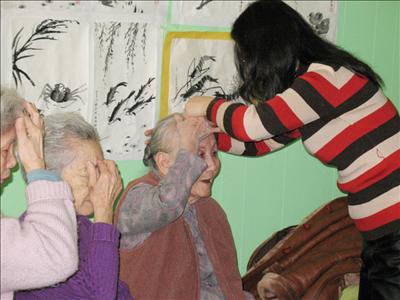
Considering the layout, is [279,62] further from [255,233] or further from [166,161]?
[255,233]

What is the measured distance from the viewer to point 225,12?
2281 millimetres

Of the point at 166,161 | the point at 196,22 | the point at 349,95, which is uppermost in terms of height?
the point at 196,22

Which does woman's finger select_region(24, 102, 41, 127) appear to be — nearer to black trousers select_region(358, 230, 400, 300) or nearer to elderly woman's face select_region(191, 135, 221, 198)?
elderly woman's face select_region(191, 135, 221, 198)

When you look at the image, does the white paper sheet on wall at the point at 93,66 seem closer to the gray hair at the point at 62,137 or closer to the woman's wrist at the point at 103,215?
the gray hair at the point at 62,137

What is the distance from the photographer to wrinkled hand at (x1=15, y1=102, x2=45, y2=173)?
48.1 inches

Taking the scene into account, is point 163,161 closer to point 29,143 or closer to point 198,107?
point 198,107

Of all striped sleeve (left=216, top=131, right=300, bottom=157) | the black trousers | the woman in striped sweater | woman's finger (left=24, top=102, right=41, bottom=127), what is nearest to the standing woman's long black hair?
the woman in striped sweater

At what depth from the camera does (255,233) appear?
252cm

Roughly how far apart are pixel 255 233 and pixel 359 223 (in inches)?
27.6

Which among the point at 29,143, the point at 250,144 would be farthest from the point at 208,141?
the point at 29,143

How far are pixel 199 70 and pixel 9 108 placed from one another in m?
1.12

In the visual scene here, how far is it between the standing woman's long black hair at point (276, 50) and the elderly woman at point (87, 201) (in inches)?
22.5

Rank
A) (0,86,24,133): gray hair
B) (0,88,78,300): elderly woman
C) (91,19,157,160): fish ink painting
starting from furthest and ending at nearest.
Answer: (91,19,157,160): fish ink painting
(0,86,24,133): gray hair
(0,88,78,300): elderly woman

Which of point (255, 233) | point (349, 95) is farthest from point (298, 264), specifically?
point (349, 95)
